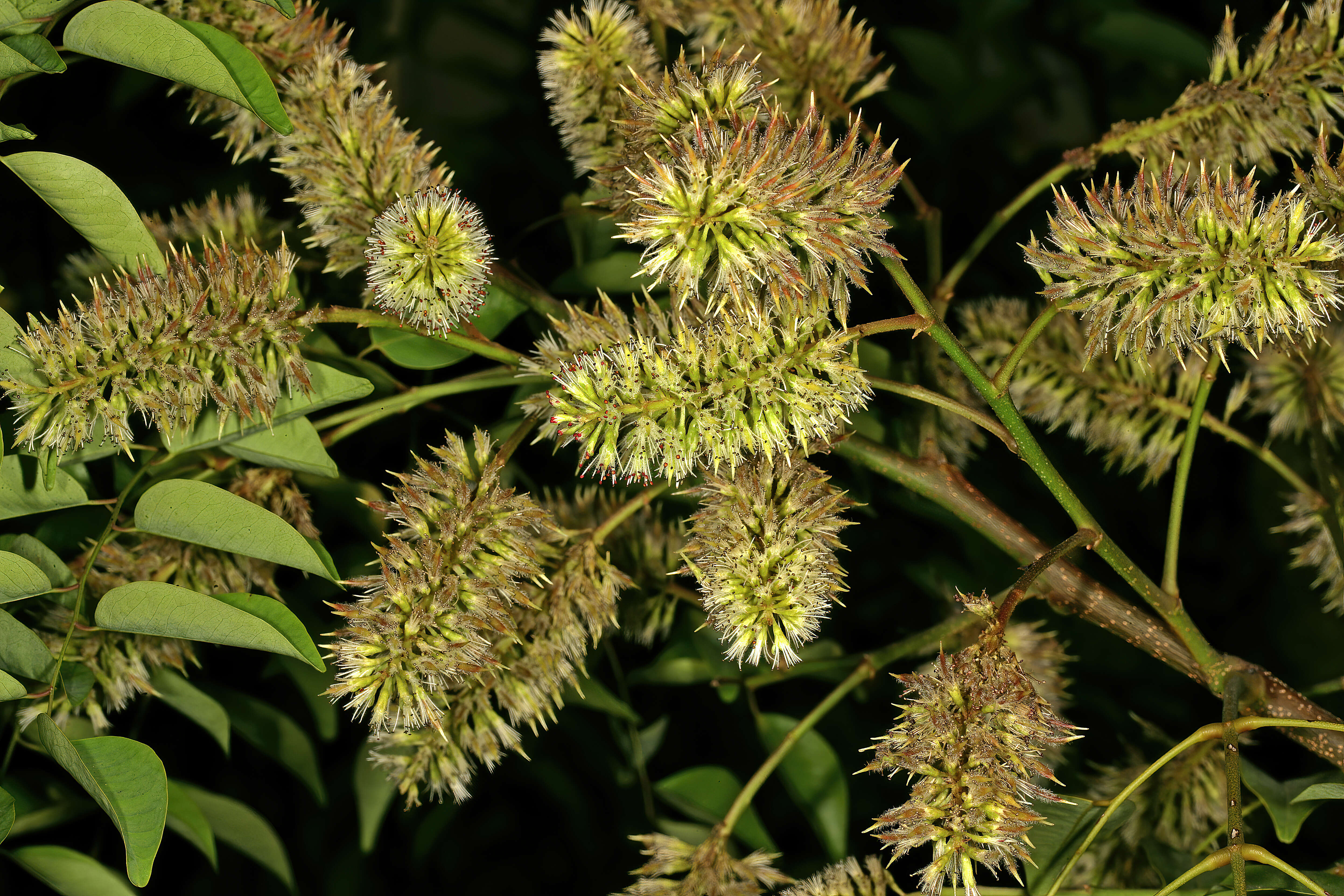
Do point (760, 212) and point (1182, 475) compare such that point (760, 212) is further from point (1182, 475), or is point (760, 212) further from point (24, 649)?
point (24, 649)

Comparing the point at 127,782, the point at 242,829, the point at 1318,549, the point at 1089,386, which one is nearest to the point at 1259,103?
the point at 1089,386

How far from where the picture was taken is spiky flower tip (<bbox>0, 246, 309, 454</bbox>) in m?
0.45

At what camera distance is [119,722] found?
84 centimetres

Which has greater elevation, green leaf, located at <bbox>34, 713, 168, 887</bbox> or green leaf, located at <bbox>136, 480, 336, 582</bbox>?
green leaf, located at <bbox>136, 480, 336, 582</bbox>

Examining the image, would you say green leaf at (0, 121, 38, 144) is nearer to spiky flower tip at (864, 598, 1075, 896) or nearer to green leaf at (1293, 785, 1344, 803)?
spiky flower tip at (864, 598, 1075, 896)

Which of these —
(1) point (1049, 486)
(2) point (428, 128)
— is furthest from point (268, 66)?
(1) point (1049, 486)

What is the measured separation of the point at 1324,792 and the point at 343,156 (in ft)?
1.98

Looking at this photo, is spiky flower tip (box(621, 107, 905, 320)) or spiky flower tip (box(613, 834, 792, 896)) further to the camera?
spiky flower tip (box(613, 834, 792, 896))

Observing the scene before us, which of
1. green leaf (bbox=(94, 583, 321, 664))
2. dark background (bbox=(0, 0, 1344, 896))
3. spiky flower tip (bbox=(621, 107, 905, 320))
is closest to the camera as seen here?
spiky flower tip (bbox=(621, 107, 905, 320))

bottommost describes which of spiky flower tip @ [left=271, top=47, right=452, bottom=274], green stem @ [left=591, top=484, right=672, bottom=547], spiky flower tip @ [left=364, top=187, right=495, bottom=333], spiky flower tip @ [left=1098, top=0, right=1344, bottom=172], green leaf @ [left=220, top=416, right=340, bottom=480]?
green stem @ [left=591, top=484, right=672, bottom=547]

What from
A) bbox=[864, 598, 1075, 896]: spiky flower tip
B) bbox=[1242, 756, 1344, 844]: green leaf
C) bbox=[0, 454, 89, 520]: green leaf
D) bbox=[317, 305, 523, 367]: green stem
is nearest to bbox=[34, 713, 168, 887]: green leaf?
bbox=[0, 454, 89, 520]: green leaf

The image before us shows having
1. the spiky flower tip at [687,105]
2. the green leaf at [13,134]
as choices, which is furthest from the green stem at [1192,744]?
the green leaf at [13,134]

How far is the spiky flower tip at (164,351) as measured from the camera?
0.45 metres

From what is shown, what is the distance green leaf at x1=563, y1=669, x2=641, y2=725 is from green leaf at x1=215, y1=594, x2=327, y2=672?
220mm
